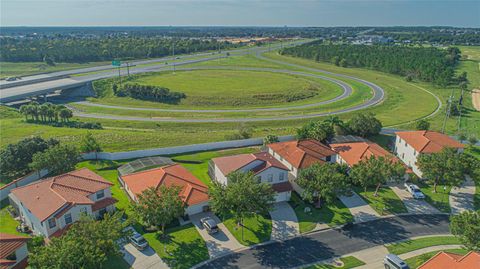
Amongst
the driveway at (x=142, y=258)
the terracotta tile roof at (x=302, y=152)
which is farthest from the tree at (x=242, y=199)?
the terracotta tile roof at (x=302, y=152)

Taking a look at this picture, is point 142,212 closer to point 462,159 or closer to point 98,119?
point 462,159

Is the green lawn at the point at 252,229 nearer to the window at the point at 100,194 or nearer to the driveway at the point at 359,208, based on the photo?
the driveway at the point at 359,208

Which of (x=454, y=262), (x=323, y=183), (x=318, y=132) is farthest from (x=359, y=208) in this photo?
(x=318, y=132)

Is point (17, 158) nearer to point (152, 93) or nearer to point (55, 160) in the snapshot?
point (55, 160)

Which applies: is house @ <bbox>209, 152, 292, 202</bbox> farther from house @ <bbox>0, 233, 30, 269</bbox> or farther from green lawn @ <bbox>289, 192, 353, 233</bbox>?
house @ <bbox>0, 233, 30, 269</bbox>

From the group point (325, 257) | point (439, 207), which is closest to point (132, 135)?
point (325, 257)
